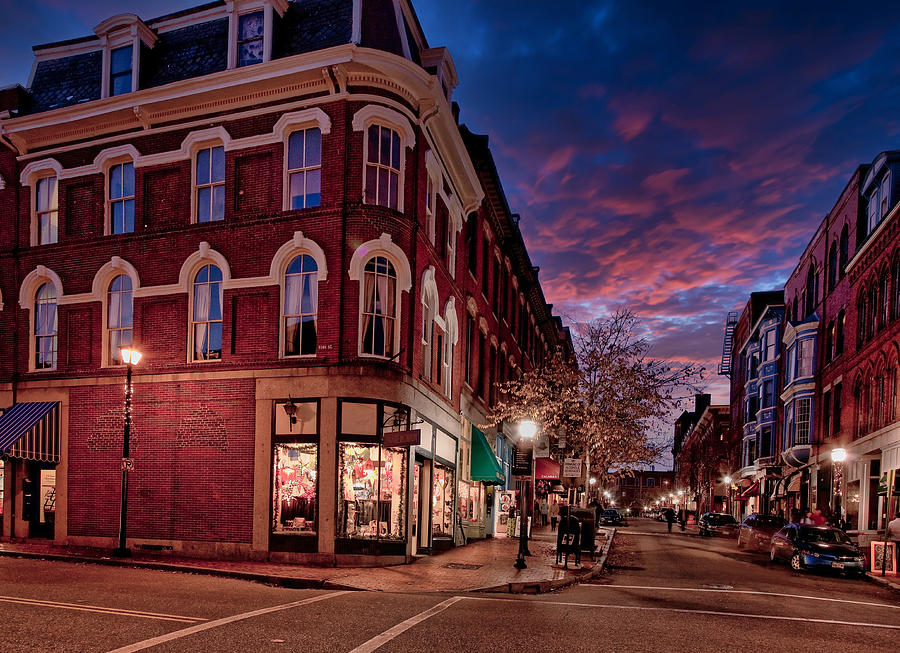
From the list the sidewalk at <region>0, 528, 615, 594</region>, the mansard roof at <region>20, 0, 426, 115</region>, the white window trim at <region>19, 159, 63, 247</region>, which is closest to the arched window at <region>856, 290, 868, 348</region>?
the sidewalk at <region>0, 528, 615, 594</region>

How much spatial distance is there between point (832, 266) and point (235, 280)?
1339 inches

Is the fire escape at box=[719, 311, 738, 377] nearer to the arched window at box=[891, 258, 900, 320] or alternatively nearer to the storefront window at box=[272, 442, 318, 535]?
the arched window at box=[891, 258, 900, 320]

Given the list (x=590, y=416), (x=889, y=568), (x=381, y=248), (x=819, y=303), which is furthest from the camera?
(x=819, y=303)

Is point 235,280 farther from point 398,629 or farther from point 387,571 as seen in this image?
point 398,629

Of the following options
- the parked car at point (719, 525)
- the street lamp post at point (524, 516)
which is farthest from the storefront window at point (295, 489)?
the parked car at point (719, 525)

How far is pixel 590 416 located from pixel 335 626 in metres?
20.4

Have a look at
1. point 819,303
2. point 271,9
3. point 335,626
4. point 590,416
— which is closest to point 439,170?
point 271,9

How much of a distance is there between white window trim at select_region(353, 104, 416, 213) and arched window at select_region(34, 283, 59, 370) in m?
10.3

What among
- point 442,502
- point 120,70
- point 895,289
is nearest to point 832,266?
point 895,289

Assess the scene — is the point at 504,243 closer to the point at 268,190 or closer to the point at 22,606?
the point at 268,190

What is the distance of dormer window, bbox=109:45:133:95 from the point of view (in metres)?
21.4

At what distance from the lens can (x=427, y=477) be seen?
68.4 ft

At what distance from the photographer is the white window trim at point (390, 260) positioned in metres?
18.1

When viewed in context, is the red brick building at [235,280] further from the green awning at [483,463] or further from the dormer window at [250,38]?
the green awning at [483,463]
